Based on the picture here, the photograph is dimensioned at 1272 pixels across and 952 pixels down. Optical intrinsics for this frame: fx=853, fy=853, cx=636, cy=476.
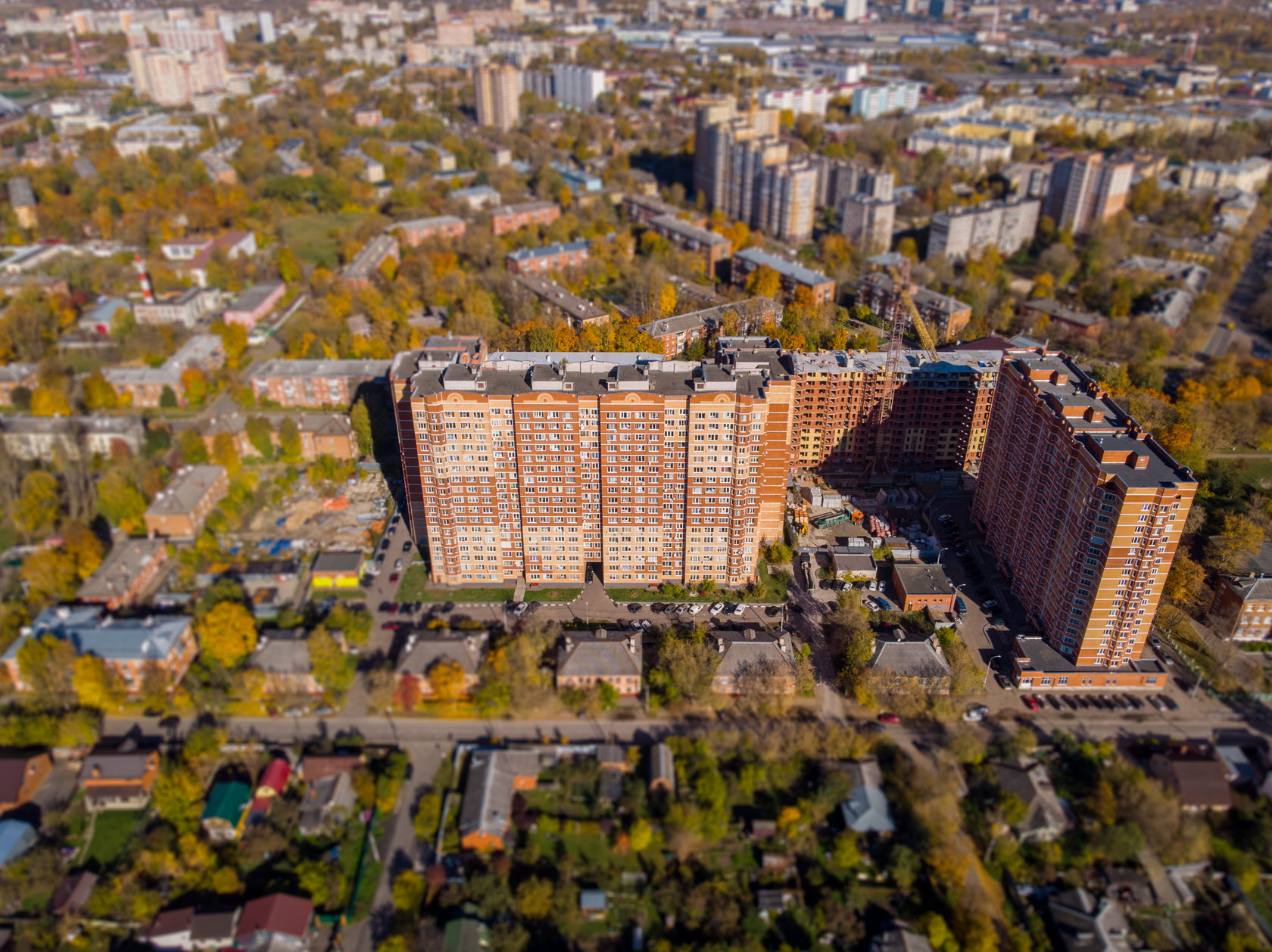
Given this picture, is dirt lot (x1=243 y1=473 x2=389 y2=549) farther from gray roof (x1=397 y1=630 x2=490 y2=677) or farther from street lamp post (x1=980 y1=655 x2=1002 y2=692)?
street lamp post (x1=980 y1=655 x2=1002 y2=692)

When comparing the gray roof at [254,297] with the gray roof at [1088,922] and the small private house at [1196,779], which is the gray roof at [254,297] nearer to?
the gray roof at [1088,922]

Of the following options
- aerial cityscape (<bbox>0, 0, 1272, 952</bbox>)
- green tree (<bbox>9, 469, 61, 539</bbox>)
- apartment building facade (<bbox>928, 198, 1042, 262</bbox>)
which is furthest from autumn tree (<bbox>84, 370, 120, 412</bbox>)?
apartment building facade (<bbox>928, 198, 1042, 262</bbox>)

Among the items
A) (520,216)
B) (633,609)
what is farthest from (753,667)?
(520,216)

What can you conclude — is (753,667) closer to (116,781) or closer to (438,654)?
(438,654)

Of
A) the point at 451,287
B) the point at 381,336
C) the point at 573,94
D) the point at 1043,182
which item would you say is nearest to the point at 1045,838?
the point at 381,336

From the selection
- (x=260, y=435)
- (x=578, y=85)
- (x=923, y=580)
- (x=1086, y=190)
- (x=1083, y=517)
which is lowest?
(x=923, y=580)

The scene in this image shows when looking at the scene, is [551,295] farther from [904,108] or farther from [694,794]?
[904,108]
